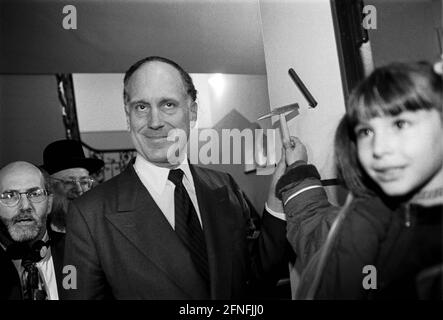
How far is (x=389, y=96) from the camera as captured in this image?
1194mm

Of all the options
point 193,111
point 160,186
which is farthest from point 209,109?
point 160,186

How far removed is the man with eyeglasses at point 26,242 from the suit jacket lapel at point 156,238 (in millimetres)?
232

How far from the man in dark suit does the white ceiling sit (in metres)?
0.11

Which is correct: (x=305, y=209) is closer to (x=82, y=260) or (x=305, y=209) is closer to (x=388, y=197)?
(x=388, y=197)

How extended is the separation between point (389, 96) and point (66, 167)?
3.24 ft

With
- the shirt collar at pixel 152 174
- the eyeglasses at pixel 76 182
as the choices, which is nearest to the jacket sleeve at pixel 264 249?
the shirt collar at pixel 152 174

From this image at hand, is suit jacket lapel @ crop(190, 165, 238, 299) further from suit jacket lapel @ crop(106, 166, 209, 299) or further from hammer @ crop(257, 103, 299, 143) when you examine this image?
hammer @ crop(257, 103, 299, 143)

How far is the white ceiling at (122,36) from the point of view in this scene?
1.59 meters

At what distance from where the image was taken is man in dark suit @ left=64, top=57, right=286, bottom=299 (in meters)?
1.40

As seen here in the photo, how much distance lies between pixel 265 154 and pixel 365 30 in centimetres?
48

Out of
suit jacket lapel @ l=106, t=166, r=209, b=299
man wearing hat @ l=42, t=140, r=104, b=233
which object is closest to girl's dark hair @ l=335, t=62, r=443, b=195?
suit jacket lapel @ l=106, t=166, r=209, b=299

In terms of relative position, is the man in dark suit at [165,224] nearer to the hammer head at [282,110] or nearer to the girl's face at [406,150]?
the hammer head at [282,110]
